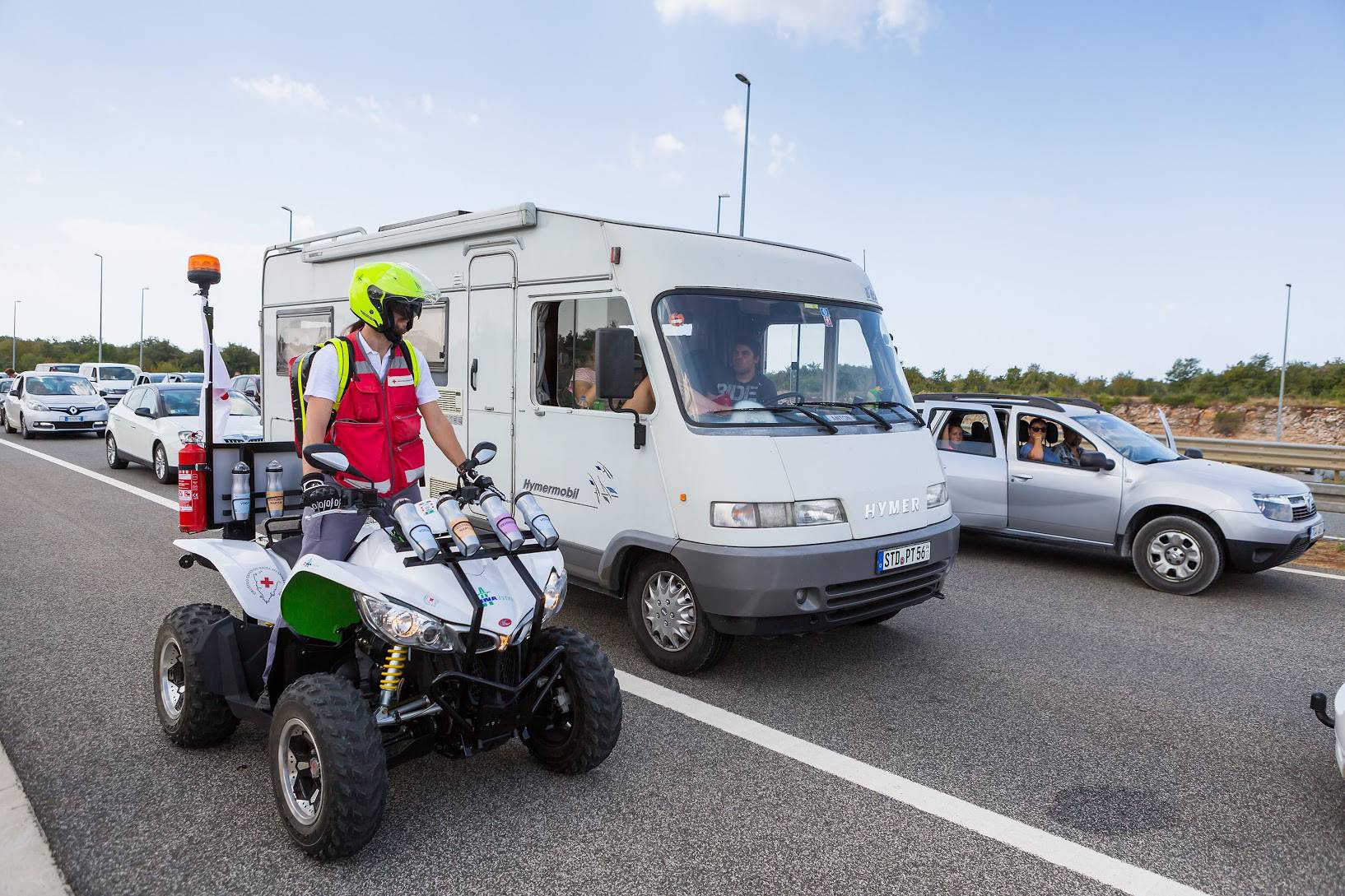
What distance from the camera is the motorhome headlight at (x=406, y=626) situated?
3.17 metres

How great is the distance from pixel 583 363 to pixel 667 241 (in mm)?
943

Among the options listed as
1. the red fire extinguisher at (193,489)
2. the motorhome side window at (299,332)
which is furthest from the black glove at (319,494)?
the motorhome side window at (299,332)

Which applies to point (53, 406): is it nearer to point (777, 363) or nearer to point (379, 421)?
point (379, 421)

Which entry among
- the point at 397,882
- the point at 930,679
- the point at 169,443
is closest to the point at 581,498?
the point at 930,679

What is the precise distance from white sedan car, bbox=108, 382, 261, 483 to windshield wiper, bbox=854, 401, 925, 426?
28.8ft

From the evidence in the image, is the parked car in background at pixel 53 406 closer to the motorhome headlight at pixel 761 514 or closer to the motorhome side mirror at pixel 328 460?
the motorhome headlight at pixel 761 514

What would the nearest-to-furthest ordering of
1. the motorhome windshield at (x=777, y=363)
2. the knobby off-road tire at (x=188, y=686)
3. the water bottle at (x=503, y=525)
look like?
the water bottle at (x=503, y=525) < the knobby off-road tire at (x=188, y=686) < the motorhome windshield at (x=777, y=363)

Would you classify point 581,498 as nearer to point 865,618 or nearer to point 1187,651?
point 865,618

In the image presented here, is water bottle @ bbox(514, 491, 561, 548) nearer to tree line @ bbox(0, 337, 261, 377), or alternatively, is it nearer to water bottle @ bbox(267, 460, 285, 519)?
water bottle @ bbox(267, 460, 285, 519)

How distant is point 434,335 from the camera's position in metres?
7.23

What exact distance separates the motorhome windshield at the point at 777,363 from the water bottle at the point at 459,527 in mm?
1996

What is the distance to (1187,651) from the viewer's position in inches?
242

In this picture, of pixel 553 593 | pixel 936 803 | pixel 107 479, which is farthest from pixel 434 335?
pixel 107 479

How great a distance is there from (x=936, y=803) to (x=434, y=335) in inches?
202
